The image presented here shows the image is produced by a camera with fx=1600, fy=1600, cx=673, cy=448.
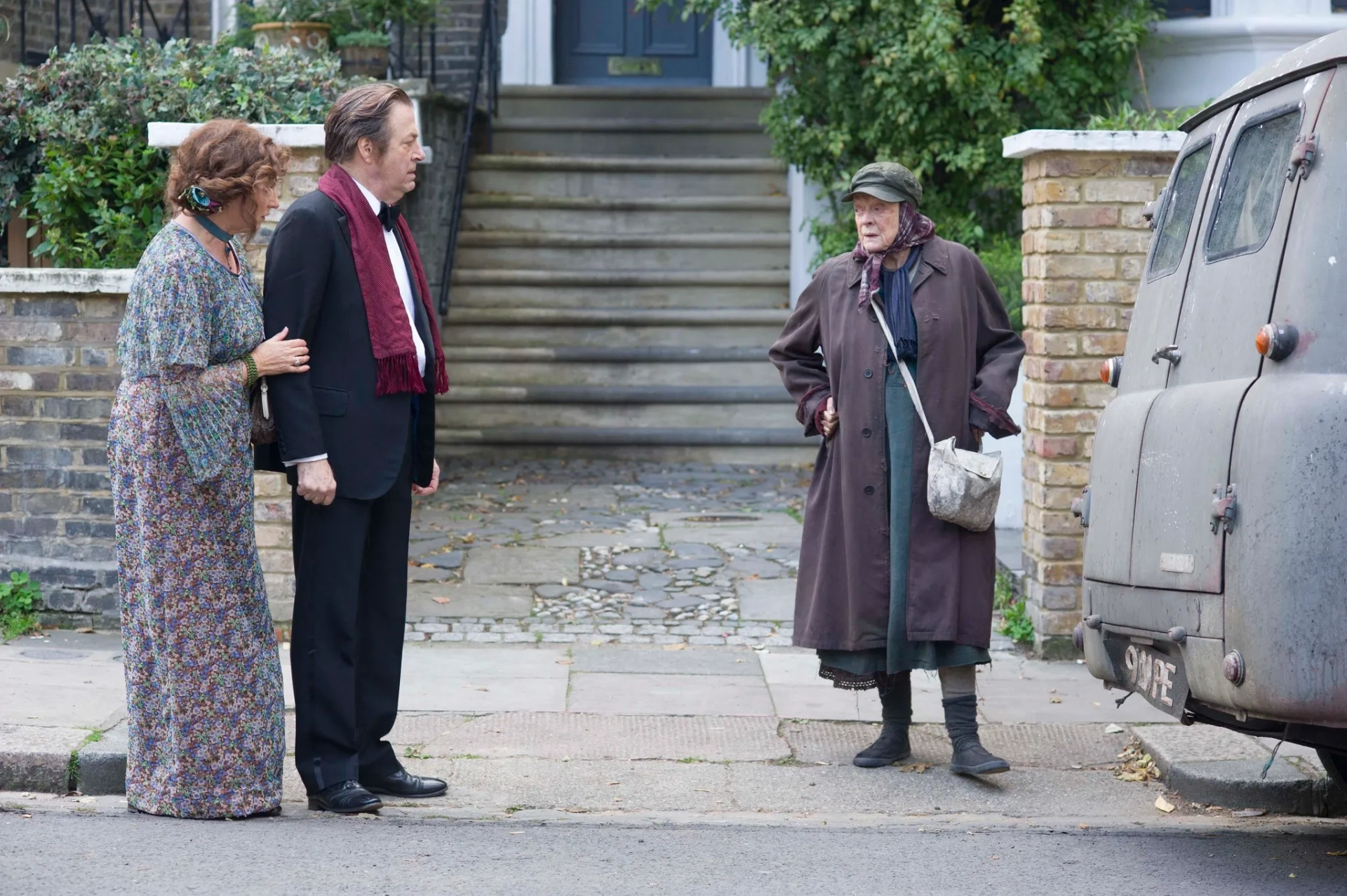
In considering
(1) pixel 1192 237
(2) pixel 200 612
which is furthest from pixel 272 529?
(1) pixel 1192 237

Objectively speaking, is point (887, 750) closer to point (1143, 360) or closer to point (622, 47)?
point (1143, 360)

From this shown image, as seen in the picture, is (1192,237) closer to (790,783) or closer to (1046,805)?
(1046,805)

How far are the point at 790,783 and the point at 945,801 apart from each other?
1.54 feet

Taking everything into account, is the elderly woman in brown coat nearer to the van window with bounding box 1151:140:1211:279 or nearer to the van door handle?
the van window with bounding box 1151:140:1211:279

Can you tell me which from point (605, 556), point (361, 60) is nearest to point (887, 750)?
point (605, 556)

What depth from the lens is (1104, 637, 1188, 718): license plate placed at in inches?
152

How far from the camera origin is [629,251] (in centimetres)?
1180

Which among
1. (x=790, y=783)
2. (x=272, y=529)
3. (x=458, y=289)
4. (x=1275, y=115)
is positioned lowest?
(x=790, y=783)

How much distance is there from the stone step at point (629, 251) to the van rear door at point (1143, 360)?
7178mm

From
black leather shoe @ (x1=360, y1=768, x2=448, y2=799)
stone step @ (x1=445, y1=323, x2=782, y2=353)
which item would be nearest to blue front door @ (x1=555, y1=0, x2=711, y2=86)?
stone step @ (x1=445, y1=323, x2=782, y2=353)

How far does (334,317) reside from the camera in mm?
4309

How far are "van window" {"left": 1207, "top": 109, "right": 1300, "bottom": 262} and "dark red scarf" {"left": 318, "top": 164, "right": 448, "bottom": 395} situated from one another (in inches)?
83.4

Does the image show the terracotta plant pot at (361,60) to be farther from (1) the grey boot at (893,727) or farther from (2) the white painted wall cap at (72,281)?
(1) the grey boot at (893,727)

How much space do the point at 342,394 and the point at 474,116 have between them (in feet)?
26.6
